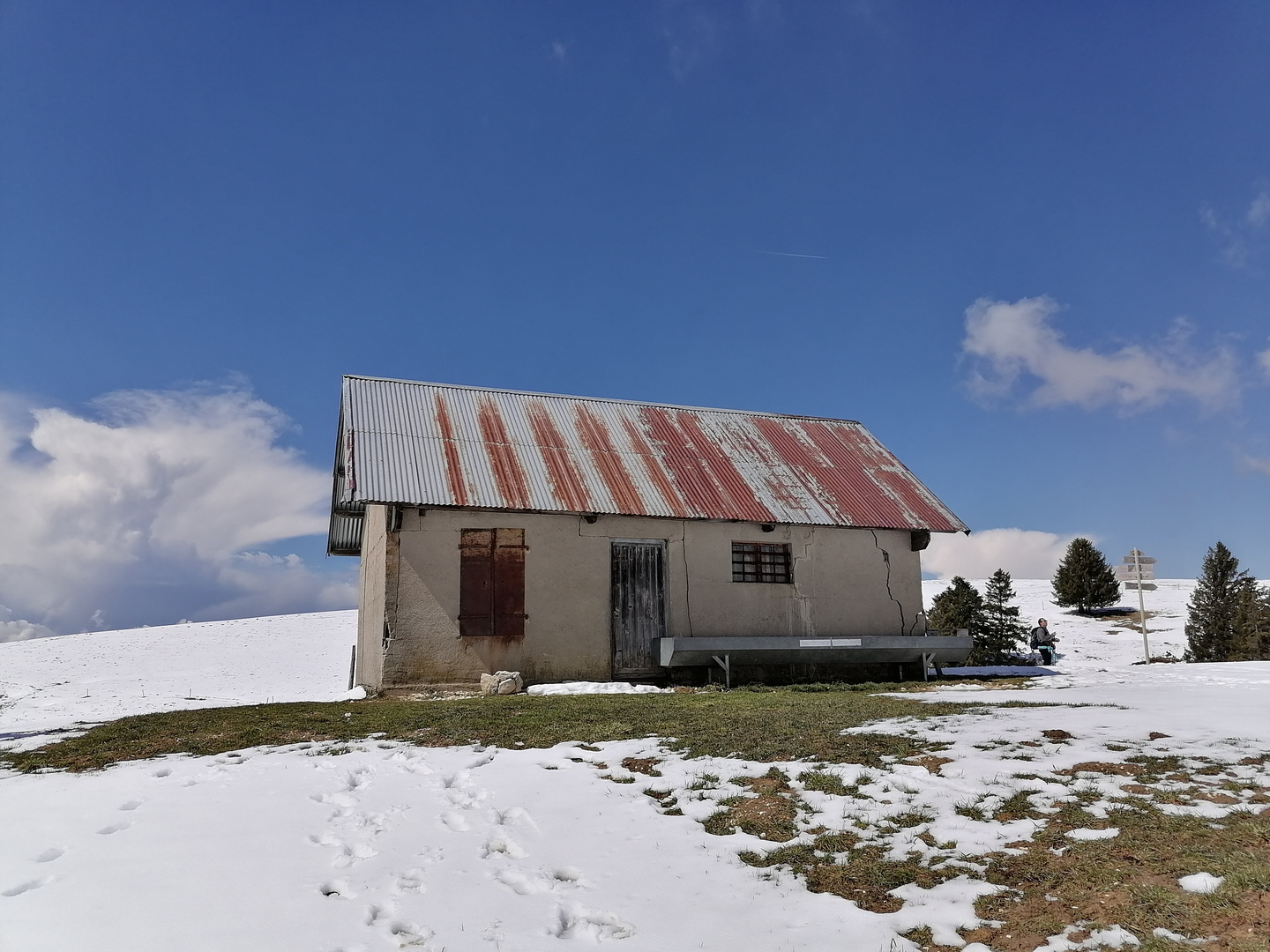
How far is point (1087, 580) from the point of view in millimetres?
61031

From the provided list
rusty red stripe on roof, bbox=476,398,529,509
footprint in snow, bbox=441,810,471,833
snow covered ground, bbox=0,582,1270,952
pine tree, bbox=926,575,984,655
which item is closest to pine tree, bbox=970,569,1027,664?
pine tree, bbox=926,575,984,655

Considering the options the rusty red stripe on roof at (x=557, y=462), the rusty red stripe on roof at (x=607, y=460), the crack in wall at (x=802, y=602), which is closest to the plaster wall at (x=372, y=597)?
the rusty red stripe on roof at (x=557, y=462)

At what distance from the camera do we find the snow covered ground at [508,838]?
4.64 metres

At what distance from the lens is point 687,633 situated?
17688 millimetres

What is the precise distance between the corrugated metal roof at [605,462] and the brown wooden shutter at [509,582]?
2.15 feet

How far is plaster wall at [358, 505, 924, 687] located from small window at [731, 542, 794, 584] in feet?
0.53

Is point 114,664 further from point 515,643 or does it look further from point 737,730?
point 737,730

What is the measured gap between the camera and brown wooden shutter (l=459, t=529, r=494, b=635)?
16141 millimetres

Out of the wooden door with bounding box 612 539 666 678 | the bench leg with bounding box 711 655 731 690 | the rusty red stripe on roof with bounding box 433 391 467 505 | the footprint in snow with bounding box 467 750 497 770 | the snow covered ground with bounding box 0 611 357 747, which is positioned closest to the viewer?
the footprint in snow with bounding box 467 750 497 770

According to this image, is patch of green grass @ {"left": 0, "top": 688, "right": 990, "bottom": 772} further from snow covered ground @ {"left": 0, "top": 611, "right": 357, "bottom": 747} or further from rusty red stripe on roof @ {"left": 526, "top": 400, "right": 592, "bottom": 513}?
rusty red stripe on roof @ {"left": 526, "top": 400, "right": 592, "bottom": 513}

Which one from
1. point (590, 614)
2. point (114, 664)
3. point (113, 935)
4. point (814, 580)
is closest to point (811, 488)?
point (814, 580)

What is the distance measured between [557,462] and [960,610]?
96.1 feet

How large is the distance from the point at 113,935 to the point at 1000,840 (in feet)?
17.1

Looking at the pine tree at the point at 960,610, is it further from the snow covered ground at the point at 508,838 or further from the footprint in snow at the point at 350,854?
the footprint in snow at the point at 350,854
